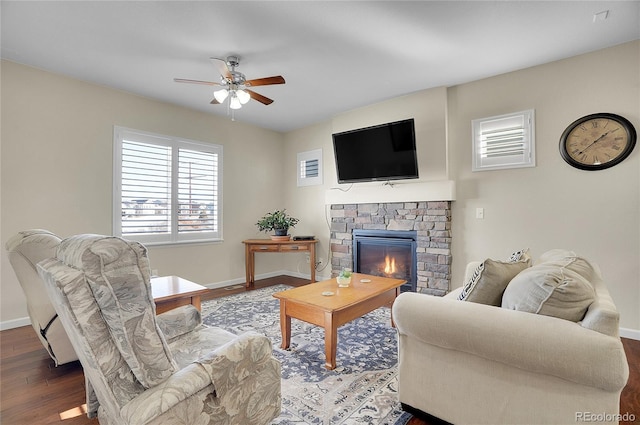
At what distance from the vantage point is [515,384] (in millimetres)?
1361

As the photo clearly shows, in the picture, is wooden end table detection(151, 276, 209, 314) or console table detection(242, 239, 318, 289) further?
console table detection(242, 239, 318, 289)

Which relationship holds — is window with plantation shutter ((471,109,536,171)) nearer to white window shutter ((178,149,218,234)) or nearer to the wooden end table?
the wooden end table

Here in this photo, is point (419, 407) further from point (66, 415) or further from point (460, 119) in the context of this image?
point (460, 119)

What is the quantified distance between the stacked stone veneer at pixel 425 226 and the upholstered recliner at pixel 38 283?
3387 mm

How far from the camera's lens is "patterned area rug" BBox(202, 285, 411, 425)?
1.75 meters

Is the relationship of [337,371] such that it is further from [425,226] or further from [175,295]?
[425,226]

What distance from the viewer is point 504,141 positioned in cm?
343

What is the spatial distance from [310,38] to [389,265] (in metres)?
2.96

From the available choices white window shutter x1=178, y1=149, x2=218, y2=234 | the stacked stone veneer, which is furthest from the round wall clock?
white window shutter x1=178, y1=149, x2=218, y2=234

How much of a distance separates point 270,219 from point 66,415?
3465mm

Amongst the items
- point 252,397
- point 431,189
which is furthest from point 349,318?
point 431,189

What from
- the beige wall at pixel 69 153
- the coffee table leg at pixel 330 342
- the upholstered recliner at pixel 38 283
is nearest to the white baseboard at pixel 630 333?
the coffee table leg at pixel 330 342

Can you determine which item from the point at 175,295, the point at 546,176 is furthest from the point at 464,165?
the point at 175,295

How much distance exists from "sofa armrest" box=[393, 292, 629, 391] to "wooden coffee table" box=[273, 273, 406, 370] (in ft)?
2.37
